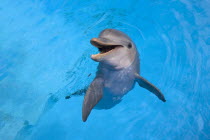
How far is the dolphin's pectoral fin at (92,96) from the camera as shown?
4.26 meters

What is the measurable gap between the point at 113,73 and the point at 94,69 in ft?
5.84

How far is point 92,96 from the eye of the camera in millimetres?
4523

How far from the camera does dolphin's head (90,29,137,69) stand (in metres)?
3.78

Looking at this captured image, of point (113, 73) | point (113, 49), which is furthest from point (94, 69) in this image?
point (113, 49)

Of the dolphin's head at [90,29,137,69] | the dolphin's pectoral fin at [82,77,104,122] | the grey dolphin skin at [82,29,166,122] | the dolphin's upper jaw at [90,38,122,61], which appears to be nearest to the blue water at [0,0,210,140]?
the grey dolphin skin at [82,29,166,122]

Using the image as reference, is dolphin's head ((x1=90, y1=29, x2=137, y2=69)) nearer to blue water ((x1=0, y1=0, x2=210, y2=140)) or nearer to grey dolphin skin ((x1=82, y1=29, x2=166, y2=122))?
grey dolphin skin ((x1=82, y1=29, x2=166, y2=122))

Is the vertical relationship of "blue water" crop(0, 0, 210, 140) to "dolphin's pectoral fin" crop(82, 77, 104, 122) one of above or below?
below

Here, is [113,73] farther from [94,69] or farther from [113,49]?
[94,69]

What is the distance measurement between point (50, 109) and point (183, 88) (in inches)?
141

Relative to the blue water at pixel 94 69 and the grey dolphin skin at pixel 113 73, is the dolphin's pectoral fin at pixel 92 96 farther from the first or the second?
the blue water at pixel 94 69

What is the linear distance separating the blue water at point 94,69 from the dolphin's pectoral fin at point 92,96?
1259 millimetres

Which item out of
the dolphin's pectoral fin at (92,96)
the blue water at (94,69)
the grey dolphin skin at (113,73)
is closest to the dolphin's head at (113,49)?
the grey dolphin skin at (113,73)

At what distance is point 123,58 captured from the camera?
14.7 ft

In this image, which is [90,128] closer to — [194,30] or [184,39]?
[184,39]
